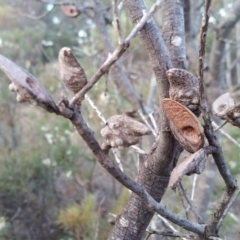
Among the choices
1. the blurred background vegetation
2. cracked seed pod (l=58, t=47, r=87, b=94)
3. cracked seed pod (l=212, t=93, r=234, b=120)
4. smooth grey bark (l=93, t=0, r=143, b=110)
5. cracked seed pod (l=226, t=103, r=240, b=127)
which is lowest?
the blurred background vegetation

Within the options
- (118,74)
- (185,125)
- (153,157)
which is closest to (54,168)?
(118,74)

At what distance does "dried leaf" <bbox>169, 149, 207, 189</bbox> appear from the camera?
0.24 meters

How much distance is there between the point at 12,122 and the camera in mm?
1889

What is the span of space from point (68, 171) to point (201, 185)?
0.76m

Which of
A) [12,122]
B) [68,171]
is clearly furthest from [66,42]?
[68,171]

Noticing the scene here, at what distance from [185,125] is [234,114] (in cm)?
5

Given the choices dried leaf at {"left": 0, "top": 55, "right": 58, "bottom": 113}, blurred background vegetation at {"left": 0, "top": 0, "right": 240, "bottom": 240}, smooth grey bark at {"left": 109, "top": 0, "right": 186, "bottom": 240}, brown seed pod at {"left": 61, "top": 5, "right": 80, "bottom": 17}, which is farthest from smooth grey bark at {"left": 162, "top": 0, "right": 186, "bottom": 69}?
blurred background vegetation at {"left": 0, "top": 0, "right": 240, "bottom": 240}

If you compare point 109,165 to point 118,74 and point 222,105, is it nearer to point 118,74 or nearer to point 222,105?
point 222,105

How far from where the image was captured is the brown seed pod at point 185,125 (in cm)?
26

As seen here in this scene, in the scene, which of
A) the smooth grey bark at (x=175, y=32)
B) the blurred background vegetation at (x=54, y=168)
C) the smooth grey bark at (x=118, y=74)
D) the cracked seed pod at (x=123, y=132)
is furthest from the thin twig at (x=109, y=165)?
the blurred background vegetation at (x=54, y=168)

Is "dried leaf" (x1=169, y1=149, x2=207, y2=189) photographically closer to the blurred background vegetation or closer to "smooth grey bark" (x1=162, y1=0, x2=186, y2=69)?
"smooth grey bark" (x1=162, y1=0, x2=186, y2=69)

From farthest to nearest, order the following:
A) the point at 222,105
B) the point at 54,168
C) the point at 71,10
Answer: the point at 54,168, the point at 71,10, the point at 222,105

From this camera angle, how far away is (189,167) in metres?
0.25

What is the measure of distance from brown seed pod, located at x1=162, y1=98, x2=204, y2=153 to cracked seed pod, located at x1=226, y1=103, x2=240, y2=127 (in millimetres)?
40
